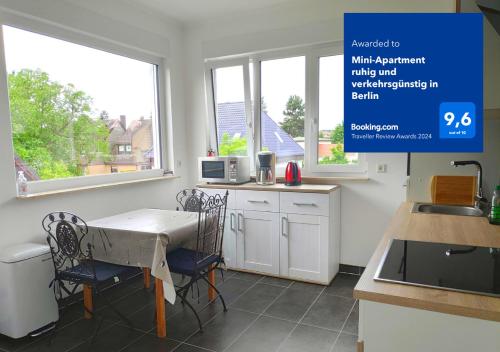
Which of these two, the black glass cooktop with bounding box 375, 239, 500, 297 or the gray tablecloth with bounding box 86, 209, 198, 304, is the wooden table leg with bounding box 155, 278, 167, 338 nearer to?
the gray tablecloth with bounding box 86, 209, 198, 304

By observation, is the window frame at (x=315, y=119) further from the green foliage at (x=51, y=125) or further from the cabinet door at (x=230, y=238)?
the green foliage at (x=51, y=125)

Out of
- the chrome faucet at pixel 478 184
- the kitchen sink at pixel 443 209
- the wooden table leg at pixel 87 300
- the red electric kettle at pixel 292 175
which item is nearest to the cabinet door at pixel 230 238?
the red electric kettle at pixel 292 175

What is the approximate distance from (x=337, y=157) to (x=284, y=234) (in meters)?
0.98

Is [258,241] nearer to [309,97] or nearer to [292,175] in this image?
[292,175]

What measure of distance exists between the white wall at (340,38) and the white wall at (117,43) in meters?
0.57

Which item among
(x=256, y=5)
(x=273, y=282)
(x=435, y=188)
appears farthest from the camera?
(x=256, y=5)

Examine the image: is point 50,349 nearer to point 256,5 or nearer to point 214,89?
point 214,89

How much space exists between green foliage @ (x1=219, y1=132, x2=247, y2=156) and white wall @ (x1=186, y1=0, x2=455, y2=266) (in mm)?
971

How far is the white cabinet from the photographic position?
3281 millimetres

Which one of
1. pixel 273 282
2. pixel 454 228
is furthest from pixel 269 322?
pixel 454 228

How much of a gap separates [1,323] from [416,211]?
116 inches

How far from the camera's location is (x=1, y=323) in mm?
2404

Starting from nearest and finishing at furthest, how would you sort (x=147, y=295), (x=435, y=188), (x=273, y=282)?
(x=435, y=188), (x=147, y=295), (x=273, y=282)

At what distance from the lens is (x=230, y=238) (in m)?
3.71
